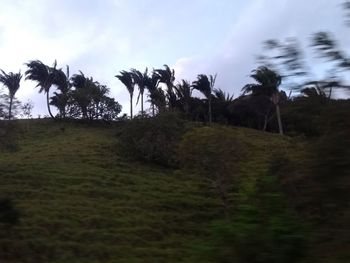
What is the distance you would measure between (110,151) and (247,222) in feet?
149

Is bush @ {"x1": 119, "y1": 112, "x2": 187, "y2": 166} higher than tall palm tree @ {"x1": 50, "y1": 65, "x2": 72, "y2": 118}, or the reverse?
tall palm tree @ {"x1": 50, "y1": 65, "x2": 72, "y2": 118}

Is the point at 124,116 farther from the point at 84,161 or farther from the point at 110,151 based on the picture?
the point at 84,161

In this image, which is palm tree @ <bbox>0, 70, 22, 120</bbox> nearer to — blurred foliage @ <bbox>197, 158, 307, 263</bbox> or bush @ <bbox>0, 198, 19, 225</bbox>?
bush @ <bbox>0, 198, 19, 225</bbox>

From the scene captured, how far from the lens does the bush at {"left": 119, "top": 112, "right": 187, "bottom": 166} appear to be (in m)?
48.6

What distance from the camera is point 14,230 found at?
83.3 feet

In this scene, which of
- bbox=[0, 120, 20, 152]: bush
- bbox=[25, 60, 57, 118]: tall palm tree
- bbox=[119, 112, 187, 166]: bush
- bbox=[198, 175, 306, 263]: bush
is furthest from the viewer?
bbox=[25, 60, 57, 118]: tall palm tree

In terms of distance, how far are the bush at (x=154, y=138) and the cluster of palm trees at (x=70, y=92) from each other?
16972 mm

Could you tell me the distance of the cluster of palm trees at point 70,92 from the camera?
6825cm

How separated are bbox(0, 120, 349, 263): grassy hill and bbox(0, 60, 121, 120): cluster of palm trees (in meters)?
12.9

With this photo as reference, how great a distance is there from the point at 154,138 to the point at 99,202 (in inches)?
623

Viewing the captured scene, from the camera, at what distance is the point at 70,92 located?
227ft

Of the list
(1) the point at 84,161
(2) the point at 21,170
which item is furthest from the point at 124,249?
(1) the point at 84,161

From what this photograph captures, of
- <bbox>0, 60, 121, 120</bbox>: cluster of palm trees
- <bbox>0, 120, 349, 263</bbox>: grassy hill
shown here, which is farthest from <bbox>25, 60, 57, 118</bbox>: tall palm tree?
<bbox>0, 120, 349, 263</bbox>: grassy hill

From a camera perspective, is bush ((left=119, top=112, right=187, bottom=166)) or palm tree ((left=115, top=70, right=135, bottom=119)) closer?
bush ((left=119, top=112, right=187, bottom=166))
